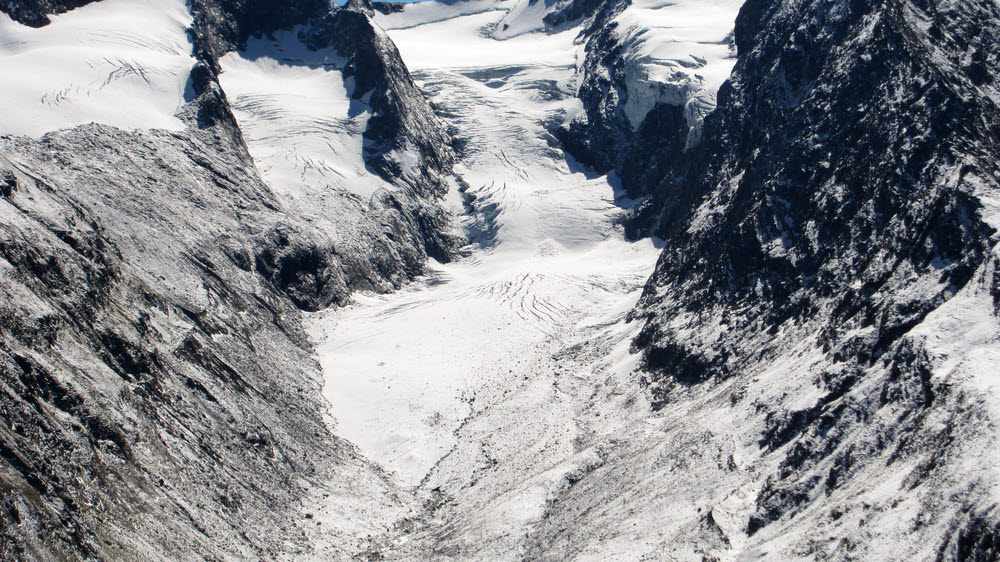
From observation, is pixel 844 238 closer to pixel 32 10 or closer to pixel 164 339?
pixel 164 339

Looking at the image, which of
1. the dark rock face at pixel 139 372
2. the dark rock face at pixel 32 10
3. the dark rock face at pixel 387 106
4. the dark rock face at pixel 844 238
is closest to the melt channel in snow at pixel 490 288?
the dark rock face at pixel 139 372

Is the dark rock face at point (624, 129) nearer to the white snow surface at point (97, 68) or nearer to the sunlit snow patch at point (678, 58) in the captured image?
the sunlit snow patch at point (678, 58)

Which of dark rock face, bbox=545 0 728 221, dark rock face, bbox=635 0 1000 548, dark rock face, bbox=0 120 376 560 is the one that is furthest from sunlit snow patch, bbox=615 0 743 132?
dark rock face, bbox=0 120 376 560

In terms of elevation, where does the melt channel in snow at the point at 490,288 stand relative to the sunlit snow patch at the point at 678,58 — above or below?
below

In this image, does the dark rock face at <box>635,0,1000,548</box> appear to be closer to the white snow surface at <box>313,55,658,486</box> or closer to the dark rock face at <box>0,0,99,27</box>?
the white snow surface at <box>313,55,658,486</box>

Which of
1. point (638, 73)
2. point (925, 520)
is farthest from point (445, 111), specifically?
point (925, 520)

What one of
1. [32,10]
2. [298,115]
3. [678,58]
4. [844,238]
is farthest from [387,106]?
[844,238]
